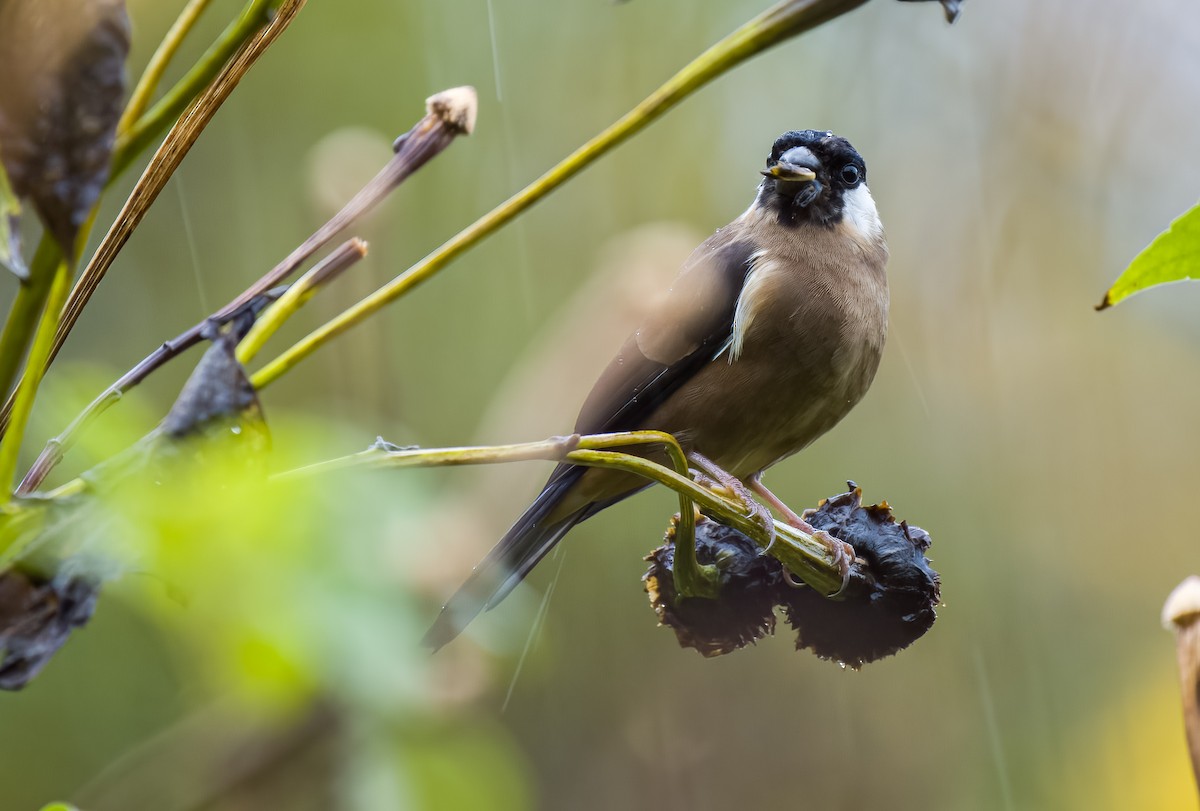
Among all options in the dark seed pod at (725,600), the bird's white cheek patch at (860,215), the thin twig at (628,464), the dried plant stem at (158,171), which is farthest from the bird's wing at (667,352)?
the dried plant stem at (158,171)

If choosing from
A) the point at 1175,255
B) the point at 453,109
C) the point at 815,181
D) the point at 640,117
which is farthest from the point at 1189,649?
the point at 815,181

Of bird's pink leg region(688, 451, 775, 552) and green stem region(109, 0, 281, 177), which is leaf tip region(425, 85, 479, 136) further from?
bird's pink leg region(688, 451, 775, 552)

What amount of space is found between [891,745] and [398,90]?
3.45 m

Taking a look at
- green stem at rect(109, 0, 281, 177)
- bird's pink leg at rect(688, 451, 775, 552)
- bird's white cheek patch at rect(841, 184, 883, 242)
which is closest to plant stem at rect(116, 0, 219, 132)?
green stem at rect(109, 0, 281, 177)

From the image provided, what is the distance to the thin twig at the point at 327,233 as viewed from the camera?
676 mm

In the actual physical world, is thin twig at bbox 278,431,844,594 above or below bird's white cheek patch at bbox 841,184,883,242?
below

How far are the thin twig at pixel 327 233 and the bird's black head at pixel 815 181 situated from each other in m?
1.52

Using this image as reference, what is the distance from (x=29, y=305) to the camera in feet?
1.86

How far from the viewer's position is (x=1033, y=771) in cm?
468

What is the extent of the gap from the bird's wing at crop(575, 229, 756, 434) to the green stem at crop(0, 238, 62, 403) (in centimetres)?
164

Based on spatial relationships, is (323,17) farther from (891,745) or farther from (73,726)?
(891,745)

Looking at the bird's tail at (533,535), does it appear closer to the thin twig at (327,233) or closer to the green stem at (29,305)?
the thin twig at (327,233)

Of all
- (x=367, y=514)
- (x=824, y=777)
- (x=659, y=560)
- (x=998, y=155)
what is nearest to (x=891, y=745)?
(x=824, y=777)

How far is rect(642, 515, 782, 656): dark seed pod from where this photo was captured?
136 cm
